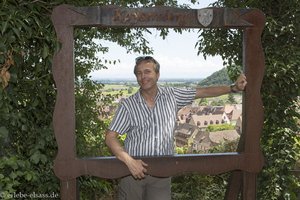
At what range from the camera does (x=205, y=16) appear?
101 inches

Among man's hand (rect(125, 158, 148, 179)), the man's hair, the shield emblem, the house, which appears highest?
the shield emblem

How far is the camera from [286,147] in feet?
13.0

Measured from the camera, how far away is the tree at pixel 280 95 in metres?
3.83

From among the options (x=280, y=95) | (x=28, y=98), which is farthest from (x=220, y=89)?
(x=280, y=95)

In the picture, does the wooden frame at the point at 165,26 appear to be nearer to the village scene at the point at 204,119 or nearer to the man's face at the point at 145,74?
the man's face at the point at 145,74

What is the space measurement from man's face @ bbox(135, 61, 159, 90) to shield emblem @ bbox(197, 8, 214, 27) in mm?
420

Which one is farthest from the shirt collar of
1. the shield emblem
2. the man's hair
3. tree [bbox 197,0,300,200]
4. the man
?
tree [bbox 197,0,300,200]

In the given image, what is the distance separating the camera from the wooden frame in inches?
97.8

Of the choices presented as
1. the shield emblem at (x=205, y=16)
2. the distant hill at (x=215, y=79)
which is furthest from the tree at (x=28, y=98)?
the shield emblem at (x=205, y=16)

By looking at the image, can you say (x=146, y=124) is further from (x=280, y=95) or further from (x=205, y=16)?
(x=280, y=95)

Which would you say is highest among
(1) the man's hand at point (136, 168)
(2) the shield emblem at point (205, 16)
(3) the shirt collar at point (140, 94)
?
(2) the shield emblem at point (205, 16)

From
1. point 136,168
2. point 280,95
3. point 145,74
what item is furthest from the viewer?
point 280,95

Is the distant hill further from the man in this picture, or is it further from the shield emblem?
the shield emblem

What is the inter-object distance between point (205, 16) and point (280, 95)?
177 cm
